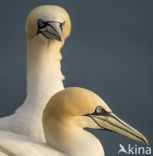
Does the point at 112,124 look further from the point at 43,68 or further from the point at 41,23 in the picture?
the point at 41,23

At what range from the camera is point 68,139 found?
5547 millimetres

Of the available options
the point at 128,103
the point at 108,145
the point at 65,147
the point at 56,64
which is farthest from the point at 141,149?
the point at 65,147

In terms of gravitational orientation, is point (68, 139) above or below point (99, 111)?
below

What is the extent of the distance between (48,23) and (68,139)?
172 cm

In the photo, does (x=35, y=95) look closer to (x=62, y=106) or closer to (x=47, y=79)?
(x=47, y=79)

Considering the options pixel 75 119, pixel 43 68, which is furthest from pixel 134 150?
pixel 75 119

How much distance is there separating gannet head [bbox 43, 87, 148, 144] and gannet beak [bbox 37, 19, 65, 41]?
1.41 metres

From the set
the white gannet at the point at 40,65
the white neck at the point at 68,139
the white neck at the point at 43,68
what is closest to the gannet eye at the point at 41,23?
the white gannet at the point at 40,65

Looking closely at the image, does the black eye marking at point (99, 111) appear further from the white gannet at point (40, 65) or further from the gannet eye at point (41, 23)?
the gannet eye at point (41, 23)

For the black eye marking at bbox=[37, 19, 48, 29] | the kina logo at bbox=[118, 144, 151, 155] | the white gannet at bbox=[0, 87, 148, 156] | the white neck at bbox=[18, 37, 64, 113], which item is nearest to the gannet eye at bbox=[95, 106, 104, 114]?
the white gannet at bbox=[0, 87, 148, 156]

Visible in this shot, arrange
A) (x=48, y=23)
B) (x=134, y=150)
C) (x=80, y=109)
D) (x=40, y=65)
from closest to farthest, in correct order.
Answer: (x=80, y=109) → (x=48, y=23) → (x=40, y=65) → (x=134, y=150)

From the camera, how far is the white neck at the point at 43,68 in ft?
22.8

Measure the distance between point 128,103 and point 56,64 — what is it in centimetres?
280

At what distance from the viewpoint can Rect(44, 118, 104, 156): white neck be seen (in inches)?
218
